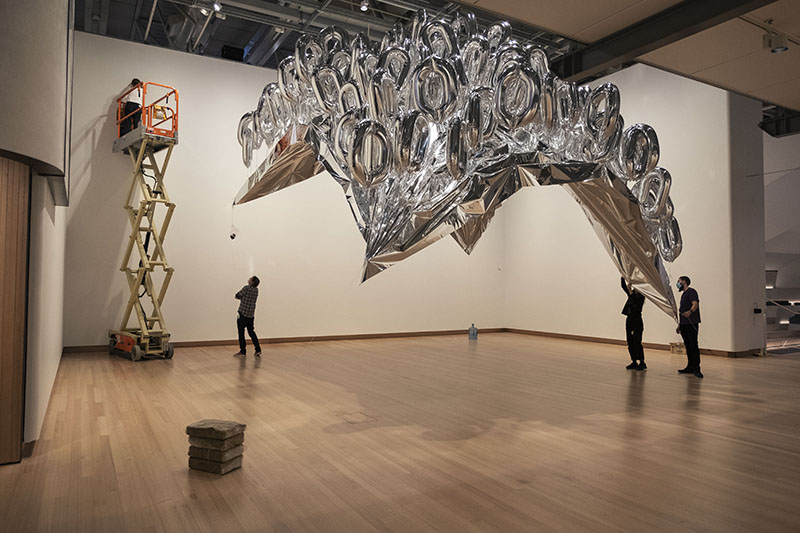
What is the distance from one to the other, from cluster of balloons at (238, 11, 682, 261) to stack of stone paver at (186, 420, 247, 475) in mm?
2258

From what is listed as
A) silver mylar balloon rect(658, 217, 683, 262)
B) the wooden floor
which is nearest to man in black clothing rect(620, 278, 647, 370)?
the wooden floor

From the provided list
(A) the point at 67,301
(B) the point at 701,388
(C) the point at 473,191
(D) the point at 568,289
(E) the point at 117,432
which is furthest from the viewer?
(D) the point at 568,289

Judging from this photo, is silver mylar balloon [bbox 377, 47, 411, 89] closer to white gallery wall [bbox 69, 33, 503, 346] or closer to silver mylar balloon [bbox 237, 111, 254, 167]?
silver mylar balloon [bbox 237, 111, 254, 167]

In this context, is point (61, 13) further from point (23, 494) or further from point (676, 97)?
point (676, 97)

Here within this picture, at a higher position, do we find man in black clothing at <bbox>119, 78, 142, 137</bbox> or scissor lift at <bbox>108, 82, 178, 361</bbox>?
man in black clothing at <bbox>119, 78, 142, 137</bbox>

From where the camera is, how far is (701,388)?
7.18 metres

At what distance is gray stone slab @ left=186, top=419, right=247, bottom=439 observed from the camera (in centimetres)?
392

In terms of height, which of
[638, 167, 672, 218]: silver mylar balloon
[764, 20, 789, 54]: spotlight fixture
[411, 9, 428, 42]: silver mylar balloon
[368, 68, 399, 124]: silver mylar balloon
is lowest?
[638, 167, 672, 218]: silver mylar balloon

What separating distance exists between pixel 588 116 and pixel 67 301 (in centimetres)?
868

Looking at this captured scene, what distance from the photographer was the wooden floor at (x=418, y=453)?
3.25 m

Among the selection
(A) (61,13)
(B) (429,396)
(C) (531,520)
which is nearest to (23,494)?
(C) (531,520)

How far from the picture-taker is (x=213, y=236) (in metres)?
11.2

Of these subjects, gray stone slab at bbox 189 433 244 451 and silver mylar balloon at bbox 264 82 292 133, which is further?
silver mylar balloon at bbox 264 82 292 133

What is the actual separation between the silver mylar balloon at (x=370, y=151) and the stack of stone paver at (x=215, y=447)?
7.32 ft
